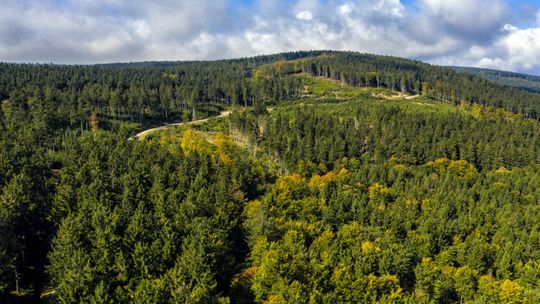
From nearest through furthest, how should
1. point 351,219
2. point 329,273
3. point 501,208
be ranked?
point 329,273 → point 351,219 → point 501,208

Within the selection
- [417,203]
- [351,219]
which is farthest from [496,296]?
[417,203]

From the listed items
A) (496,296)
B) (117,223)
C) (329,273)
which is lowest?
(496,296)

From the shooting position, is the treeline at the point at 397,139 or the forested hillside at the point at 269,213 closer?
the forested hillside at the point at 269,213

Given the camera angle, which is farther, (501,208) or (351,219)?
(501,208)

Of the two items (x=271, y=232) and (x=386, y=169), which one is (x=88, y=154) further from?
(x=386, y=169)

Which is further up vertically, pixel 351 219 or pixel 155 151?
pixel 155 151

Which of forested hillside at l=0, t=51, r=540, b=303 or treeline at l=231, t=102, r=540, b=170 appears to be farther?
treeline at l=231, t=102, r=540, b=170

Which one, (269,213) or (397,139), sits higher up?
(397,139)

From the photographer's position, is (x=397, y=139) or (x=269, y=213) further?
(x=397, y=139)
